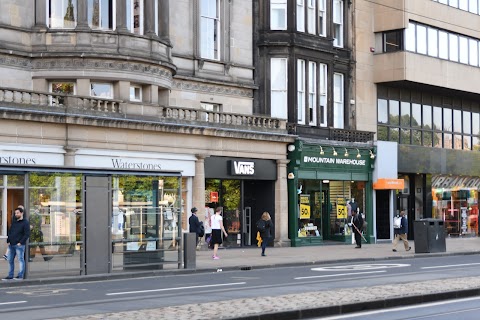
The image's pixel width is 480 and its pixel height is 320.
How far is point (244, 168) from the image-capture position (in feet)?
128

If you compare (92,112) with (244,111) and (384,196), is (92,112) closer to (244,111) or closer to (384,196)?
(244,111)

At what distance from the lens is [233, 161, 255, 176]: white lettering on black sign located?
38.7 metres

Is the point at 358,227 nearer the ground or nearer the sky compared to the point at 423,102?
nearer the ground

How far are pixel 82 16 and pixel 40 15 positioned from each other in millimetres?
1487

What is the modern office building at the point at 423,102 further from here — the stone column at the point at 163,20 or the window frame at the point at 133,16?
the window frame at the point at 133,16

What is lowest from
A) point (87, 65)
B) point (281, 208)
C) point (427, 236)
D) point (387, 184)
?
point (427, 236)

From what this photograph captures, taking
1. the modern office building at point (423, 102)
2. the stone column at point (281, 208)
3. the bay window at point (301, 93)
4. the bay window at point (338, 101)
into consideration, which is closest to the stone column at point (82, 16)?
the stone column at point (281, 208)

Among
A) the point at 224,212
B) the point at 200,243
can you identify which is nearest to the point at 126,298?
the point at 200,243

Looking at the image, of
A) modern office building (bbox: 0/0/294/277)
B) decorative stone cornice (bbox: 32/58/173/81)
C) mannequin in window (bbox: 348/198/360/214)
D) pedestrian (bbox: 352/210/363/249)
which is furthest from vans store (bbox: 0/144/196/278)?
mannequin in window (bbox: 348/198/360/214)

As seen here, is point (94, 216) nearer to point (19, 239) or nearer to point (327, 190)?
point (19, 239)

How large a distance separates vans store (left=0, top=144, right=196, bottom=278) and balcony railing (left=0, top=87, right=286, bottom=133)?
4.88m

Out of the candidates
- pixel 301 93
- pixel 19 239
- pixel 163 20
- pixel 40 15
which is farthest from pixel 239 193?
pixel 19 239

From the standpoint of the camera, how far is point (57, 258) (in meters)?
24.4

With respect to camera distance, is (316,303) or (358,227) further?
(358,227)
